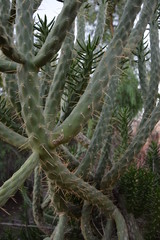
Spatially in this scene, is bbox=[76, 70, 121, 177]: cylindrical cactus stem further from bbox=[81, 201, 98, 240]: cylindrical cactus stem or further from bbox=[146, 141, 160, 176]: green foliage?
bbox=[146, 141, 160, 176]: green foliage

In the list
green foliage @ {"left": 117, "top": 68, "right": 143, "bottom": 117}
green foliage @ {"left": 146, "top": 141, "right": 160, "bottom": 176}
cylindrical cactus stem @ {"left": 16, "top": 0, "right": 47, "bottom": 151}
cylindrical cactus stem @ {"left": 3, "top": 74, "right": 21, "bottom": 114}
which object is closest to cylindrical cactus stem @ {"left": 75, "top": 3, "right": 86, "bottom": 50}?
→ cylindrical cactus stem @ {"left": 3, "top": 74, "right": 21, "bottom": 114}

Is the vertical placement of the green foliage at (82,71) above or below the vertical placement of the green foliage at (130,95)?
above

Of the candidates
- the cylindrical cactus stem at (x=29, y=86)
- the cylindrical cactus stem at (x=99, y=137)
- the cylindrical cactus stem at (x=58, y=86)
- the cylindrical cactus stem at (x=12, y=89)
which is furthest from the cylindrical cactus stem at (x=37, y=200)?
the cylindrical cactus stem at (x=29, y=86)

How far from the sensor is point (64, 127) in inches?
49.7

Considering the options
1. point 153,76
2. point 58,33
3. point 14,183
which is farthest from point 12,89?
point 153,76

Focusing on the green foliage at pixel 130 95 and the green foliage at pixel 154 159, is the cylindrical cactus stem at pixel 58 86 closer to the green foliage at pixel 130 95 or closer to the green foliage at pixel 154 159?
the green foliage at pixel 154 159

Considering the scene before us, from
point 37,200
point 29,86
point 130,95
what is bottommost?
point 130,95

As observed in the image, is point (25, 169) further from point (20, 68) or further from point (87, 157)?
point (87, 157)

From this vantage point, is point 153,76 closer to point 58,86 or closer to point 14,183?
point 58,86

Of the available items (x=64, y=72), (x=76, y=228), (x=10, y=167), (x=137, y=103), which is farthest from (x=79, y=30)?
(x=137, y=103)

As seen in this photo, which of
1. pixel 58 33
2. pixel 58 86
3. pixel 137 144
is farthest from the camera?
pixel 137 144

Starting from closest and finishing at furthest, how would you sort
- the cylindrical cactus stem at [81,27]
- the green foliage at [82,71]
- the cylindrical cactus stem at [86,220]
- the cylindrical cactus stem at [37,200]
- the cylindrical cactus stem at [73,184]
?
the cylindrical cactus stem at [73,184], the green foliage at [82,71], the cylindrical cactus stem at [86,220], the cylindrical cactus stem at [37,200], the cylindrical cactus stem at [81,27]

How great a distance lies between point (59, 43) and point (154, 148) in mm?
1349

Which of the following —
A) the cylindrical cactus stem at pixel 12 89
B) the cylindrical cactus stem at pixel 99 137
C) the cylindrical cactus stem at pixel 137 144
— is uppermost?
the cylindrical cactus stem at pixel 12 89
